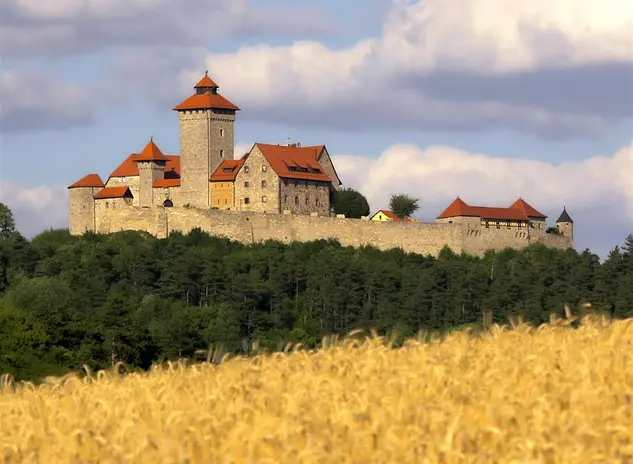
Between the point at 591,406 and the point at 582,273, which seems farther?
the point at 582,273

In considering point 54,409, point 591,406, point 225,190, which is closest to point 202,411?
point 54,409

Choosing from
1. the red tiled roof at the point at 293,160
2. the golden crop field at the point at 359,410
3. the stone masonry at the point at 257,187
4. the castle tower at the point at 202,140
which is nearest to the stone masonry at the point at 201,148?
the castle tower at the point at 202,140

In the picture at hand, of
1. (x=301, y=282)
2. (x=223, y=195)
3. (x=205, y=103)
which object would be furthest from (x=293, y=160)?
(x=301, y=282)

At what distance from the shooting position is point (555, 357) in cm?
884

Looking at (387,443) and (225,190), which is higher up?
(225,190)

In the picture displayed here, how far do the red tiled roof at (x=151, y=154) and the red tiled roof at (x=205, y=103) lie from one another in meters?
3.34

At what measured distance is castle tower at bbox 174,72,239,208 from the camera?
7638 cm

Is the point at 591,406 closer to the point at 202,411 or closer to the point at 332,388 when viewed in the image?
the point at 332,388

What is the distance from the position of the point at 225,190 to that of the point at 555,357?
6751cm

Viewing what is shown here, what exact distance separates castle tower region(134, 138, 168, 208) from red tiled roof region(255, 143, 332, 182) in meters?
6.68

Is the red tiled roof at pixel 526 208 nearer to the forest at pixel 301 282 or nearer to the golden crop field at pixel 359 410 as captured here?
the forest at pixel 301 282

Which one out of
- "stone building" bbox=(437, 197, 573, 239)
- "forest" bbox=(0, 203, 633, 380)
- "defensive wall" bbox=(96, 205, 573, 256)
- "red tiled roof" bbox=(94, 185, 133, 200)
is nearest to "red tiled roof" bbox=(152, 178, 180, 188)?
"red tiled roof" bbox=(94, 185, 133, 200)

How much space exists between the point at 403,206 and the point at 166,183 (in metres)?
19.2

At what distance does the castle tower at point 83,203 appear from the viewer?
7862cm
